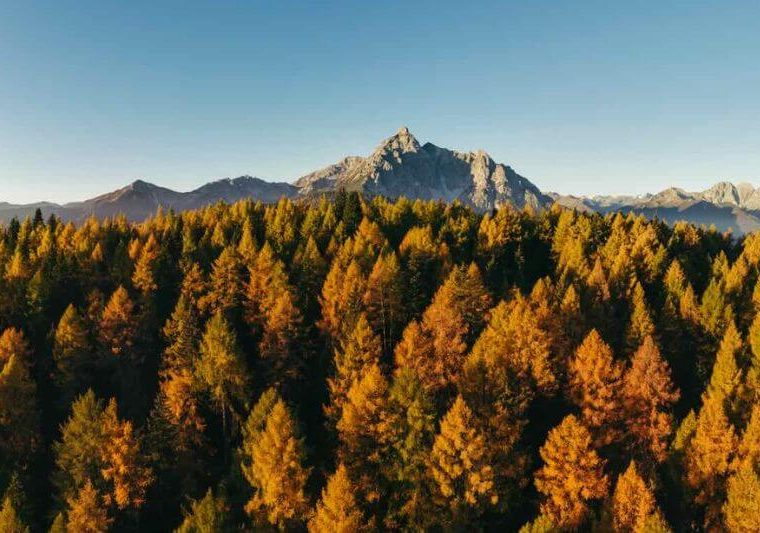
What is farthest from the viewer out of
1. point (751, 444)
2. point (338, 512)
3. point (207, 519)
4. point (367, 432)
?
point (367, 432)

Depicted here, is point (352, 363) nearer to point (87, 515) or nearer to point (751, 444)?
point (87, 515)

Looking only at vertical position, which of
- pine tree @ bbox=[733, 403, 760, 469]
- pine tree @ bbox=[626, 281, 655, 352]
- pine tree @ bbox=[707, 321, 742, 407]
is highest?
pine tree @ bbox=[626, 281, 655, 352]

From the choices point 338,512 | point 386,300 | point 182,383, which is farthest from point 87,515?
point 386,300

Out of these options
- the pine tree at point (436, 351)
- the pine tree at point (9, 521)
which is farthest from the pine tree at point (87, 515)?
the pine tree at point (436, 351)

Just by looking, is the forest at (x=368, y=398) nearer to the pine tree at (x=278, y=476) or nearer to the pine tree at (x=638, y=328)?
the pine tree at (x=278, y=476)

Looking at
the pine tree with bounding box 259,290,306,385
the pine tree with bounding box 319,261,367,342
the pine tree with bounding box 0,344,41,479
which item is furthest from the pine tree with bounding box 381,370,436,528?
the pine tree with bounding box 0,344,41,479

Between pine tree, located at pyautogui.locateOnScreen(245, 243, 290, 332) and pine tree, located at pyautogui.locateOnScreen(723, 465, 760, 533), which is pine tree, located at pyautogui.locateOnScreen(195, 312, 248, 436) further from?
pine tree, located at pyautogui.locateOnScreen(723, 465, 760, 533)
